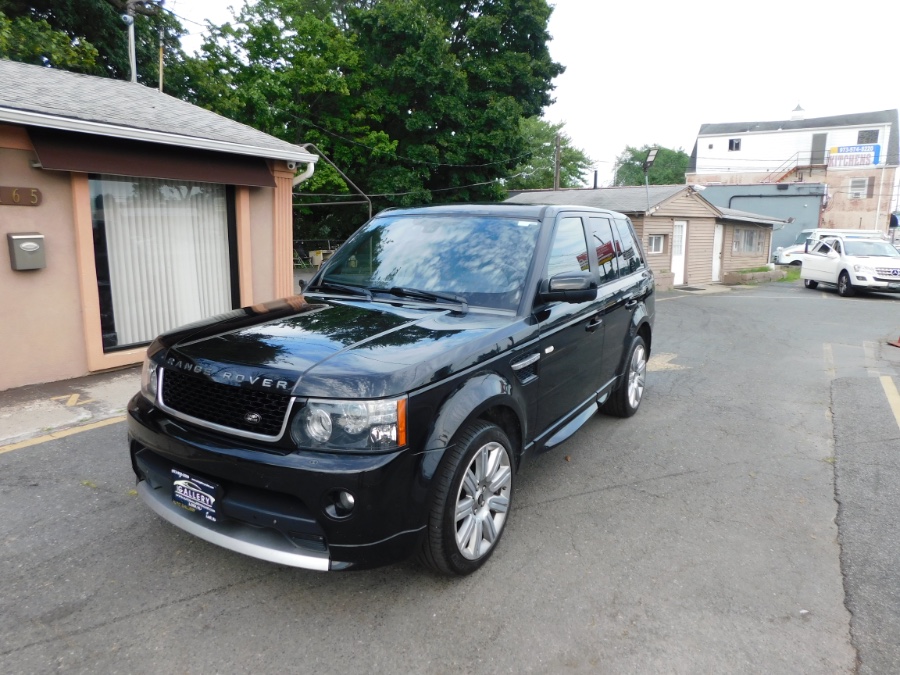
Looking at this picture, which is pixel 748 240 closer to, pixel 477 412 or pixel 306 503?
pixel 477 412

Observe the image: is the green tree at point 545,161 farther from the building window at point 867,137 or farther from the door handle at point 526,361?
the door handle at point 526,361

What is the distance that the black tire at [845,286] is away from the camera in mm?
18375

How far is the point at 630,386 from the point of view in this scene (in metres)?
5.83

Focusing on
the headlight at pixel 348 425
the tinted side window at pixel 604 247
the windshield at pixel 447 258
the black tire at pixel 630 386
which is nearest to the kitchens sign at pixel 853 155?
the black tire at pixel 630 386

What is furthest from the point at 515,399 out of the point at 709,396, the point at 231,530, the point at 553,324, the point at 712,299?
the point at 712,299

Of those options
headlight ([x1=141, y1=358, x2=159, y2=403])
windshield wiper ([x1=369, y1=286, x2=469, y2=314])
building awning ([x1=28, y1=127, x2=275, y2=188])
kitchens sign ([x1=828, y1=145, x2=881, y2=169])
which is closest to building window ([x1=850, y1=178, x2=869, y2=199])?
kitchens sign ([x1=828, y1=145, x2=881, y2=169])

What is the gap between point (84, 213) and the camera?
6.70m

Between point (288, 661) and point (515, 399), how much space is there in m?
1.65

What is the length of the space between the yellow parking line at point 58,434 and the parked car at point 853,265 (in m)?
19.3

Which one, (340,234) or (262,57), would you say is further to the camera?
(340,234)

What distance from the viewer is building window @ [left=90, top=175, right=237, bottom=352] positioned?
23.2 feet

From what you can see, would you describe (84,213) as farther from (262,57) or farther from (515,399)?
(262,57)

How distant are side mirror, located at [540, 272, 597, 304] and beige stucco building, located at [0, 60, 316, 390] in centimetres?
534

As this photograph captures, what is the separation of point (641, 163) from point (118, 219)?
68863 mm
